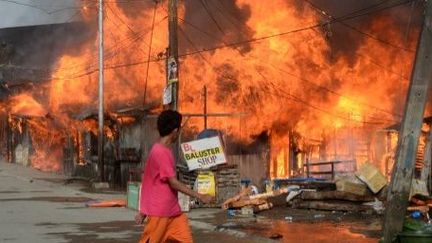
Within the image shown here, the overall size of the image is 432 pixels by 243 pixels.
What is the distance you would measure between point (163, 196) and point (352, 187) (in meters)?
8.38

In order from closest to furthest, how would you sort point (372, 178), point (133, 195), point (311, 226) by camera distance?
1. point (311, 226)
2. point (372, 178)
3. point (133, 195)

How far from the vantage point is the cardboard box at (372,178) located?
42.1 feet

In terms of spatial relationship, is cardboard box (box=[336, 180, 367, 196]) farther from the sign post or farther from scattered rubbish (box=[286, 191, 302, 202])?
the sign post

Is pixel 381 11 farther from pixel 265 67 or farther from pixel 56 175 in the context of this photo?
pixel 56 175

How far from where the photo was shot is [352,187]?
42.9 feet

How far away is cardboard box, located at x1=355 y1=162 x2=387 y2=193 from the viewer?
12820 millimetres

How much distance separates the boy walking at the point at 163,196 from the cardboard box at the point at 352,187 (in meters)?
8.07

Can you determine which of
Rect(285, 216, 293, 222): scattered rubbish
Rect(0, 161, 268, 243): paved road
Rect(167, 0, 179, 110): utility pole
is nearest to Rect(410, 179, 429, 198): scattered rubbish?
Rect(285, 216, 293, 222): scattered rubbish

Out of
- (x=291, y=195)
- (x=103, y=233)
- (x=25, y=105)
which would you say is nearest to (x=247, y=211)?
(x=291, y=195)

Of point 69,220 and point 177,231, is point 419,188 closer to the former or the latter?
point 69,220

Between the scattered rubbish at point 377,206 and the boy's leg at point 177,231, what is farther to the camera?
the scattered rubbish at point 377,206

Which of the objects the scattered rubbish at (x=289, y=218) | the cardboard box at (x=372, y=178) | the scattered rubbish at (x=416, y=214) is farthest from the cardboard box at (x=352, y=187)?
the scattered rubbish at (x=416, y=214)

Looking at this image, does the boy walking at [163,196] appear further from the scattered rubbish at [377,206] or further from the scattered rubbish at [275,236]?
the scattered rubbish at [377,206]

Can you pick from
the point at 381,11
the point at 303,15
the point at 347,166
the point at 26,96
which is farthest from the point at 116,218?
the point at 26,96
